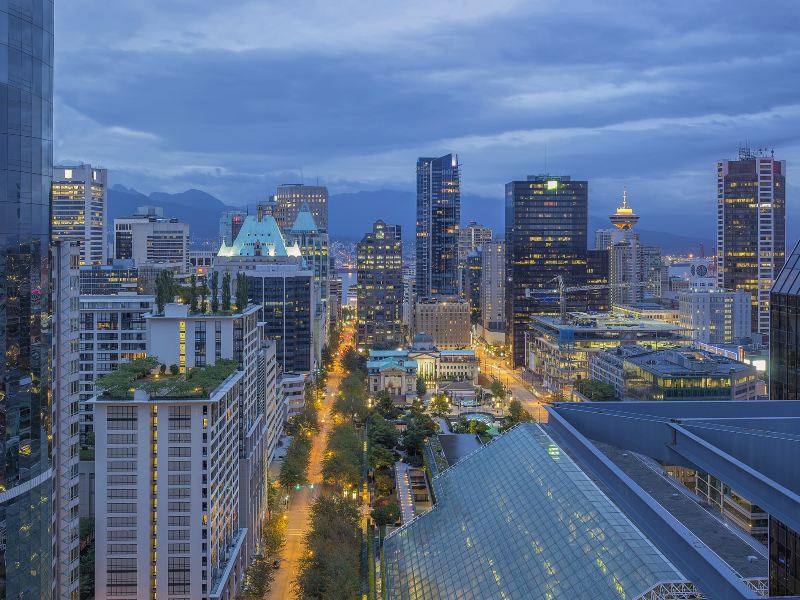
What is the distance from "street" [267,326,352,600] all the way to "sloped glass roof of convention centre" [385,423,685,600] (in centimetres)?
576

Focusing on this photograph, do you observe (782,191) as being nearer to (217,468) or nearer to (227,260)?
(227,260)

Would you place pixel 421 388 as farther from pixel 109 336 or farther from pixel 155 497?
pixel 155 497

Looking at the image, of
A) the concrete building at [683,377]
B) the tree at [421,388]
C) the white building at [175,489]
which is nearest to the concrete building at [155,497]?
the white building at [175,489]

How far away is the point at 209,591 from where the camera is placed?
3506 centimetres

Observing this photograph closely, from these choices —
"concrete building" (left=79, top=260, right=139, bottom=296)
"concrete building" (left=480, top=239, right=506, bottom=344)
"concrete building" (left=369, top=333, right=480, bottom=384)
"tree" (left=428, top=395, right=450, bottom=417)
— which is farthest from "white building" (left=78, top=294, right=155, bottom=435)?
"concrete building" (left=480, top=239, right=506, bottom=344)

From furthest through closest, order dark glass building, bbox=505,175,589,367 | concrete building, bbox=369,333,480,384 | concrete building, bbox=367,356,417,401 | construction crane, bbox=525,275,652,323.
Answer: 1. dark glass building, bbox=505,175,589,367
2. construction crane, bbox=525,275,652,323
3. concrete building, bbox=369,333,480,384
4. concrete building, bbox=367,356,417,401

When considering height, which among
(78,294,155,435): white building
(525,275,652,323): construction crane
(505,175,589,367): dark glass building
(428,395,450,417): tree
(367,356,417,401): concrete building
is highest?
(505,175,589,367): dark glass building

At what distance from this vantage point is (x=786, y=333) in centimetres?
2469

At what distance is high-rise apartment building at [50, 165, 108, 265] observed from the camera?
492 feet

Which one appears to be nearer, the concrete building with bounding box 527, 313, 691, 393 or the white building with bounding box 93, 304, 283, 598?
the white building with bounding box 93, 304, 283, 598

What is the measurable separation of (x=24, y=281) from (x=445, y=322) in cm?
12890

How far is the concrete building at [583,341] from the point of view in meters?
105

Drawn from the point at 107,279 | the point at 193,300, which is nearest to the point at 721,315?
the point at 107,279

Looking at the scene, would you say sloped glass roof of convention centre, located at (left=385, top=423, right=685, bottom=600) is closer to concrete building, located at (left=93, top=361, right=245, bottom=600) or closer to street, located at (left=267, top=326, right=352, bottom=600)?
street, located at (left=267, top=326, right=352, bottom=600)
